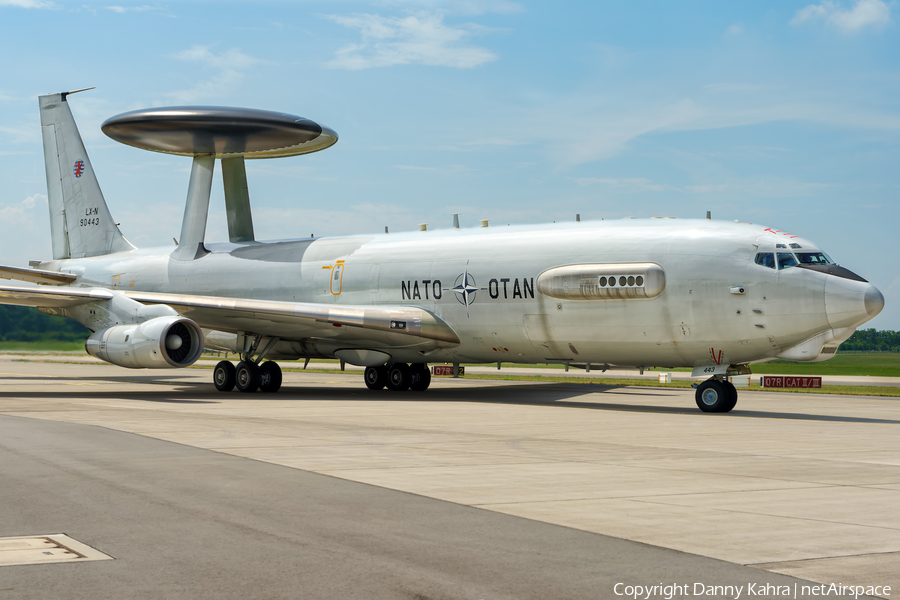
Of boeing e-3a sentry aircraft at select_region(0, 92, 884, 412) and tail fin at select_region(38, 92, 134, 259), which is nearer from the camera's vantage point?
boeing e-3a sentry aircraft at select_region(0, 92, 884, 412)

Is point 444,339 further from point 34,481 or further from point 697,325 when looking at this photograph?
point 34,481

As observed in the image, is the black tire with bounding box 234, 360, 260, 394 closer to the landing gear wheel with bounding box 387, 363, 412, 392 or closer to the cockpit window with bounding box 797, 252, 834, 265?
the landing gear wheel with bounding box 387, 363, 412, 392

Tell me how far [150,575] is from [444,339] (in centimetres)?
2051

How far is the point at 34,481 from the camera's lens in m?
9.79

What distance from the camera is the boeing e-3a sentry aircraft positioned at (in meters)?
20.6

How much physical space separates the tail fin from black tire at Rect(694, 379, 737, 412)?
999 inches

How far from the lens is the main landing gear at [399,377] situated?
29.8m

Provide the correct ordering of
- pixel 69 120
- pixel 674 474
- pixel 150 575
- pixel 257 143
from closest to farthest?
pixel 150 575 → pixel 674 474 → pixel 257 143 → pixel 69 120

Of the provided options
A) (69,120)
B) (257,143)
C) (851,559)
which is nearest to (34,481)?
(851,559)

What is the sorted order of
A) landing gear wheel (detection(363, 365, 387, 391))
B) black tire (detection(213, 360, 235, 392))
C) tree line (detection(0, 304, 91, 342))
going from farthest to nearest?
tree line (detection(0, 304, 91, 342)) → landing gear wheel (detection(363, 365, 387, 391)) → black tire (detection(213, 360, 235, 392))

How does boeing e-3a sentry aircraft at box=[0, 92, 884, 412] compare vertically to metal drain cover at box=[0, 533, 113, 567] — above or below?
above

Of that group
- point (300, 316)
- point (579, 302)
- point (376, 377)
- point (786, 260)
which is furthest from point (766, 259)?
point (376, 377)

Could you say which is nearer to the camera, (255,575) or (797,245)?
(255,575)

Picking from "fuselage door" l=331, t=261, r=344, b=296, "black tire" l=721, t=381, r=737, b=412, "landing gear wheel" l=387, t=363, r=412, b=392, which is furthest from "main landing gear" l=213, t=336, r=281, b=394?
"black tire" l=721, t=381, r=737, b=412
